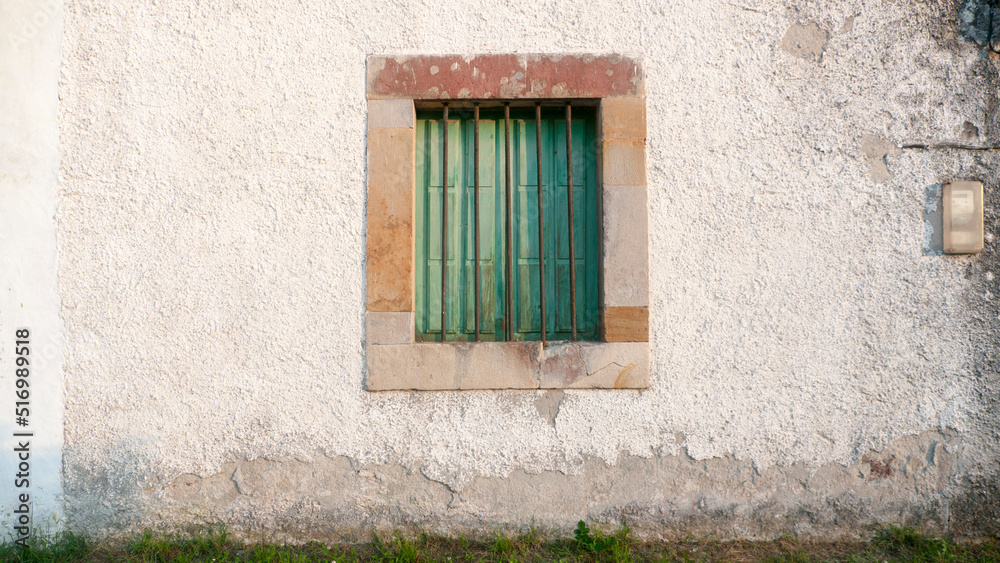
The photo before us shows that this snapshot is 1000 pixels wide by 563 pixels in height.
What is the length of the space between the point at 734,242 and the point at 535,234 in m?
1.02

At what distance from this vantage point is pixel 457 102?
302cm

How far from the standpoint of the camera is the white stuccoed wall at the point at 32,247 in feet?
9.39

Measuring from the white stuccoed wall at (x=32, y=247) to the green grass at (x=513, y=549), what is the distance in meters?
0.32

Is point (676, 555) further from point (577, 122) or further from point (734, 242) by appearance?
point (577, 122)

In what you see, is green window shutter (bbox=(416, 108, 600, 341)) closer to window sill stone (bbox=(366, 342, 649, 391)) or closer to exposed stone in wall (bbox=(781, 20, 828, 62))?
window sill stone (bbox=(366, 342, 649, 391))

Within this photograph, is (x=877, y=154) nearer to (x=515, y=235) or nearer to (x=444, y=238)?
(x=515, y=235)

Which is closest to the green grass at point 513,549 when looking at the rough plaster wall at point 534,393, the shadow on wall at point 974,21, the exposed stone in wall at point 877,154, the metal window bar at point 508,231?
the rough plaster wall at point 534,393

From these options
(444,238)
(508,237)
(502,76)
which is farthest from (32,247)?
(502,76)

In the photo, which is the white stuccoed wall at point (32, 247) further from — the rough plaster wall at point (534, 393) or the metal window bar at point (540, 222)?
the metal window bar at point (540, 222)

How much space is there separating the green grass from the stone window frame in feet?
2.44

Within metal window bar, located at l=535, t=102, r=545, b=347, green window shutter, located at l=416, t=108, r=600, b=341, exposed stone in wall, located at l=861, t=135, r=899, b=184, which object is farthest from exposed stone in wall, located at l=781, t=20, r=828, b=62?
metal window bar, located at l=535, t=102, r=545, b=347

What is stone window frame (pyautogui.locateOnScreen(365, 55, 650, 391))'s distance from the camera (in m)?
2.90

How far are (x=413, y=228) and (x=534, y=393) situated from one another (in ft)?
3.40

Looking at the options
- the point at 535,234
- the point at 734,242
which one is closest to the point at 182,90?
the point at 535,234
